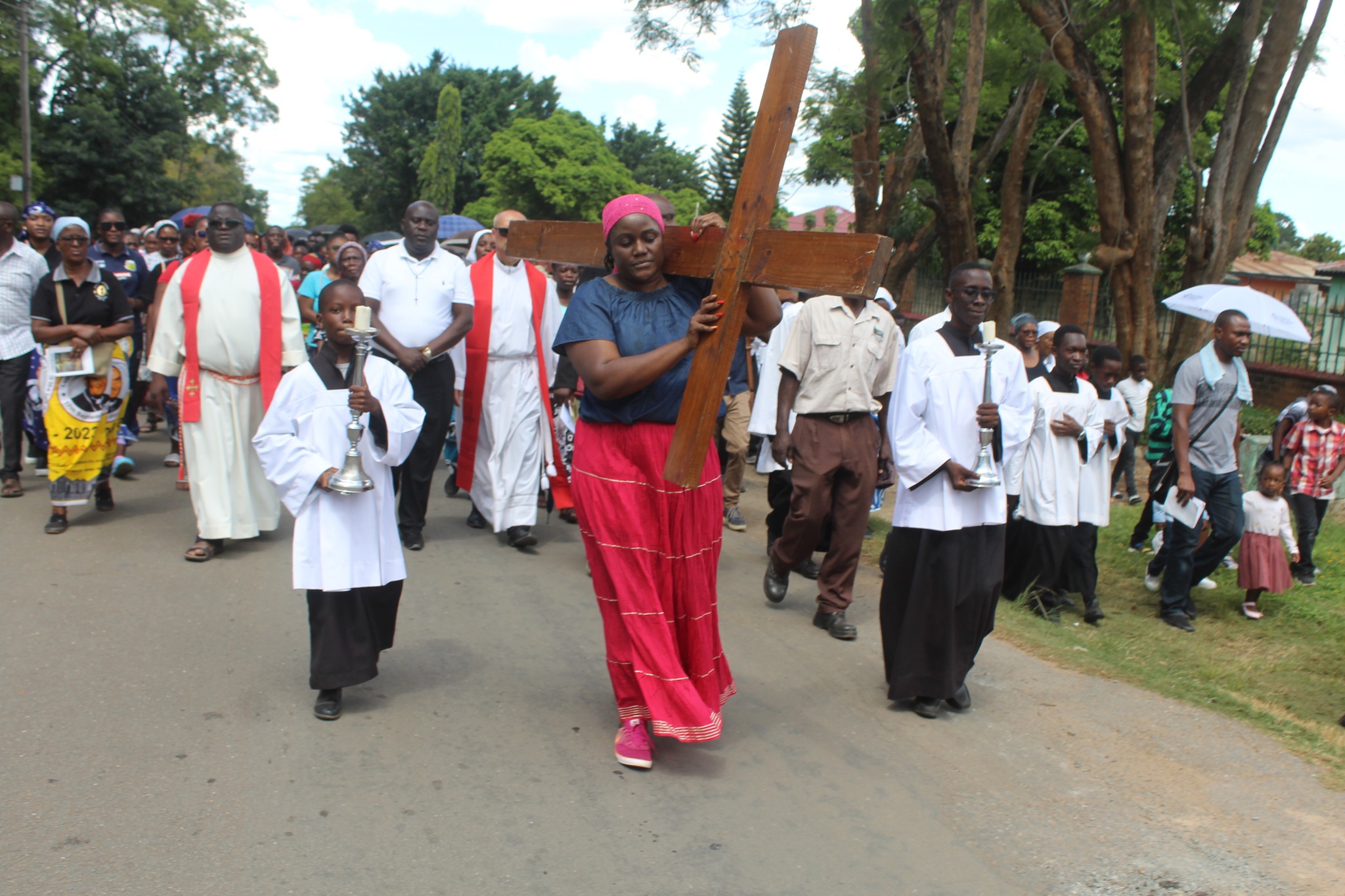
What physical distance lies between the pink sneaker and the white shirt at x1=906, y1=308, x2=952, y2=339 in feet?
6.50

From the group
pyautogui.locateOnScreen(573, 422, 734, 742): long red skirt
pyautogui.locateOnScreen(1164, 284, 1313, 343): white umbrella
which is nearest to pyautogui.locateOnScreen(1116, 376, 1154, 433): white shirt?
pyautogui.locateOnScreen(1164, 284, 1313, 343): white umbrella

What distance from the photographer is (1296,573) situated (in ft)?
29.8

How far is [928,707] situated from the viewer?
494 cm

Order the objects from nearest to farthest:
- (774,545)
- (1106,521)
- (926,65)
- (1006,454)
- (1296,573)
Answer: (1006,454)
(774,545)
(1106,521)
(1296,573)
(926,65)

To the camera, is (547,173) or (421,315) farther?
(547,173)

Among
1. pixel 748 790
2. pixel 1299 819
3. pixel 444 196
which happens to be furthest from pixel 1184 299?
pixel 444 196

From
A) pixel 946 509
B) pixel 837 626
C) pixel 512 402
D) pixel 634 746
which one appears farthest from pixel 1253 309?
pixel 634 746

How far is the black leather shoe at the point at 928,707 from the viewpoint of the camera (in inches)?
194

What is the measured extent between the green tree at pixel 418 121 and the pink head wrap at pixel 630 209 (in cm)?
5248

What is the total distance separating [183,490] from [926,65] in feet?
24.9

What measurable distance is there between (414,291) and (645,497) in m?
3.78

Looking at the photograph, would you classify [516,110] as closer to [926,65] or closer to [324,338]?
[926,65]

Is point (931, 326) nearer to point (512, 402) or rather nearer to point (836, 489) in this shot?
point (836, 489)

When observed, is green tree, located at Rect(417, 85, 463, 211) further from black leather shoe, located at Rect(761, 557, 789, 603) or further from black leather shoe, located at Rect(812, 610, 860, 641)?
black leather shoe, located at Rect(812, 610, 860, 641)
